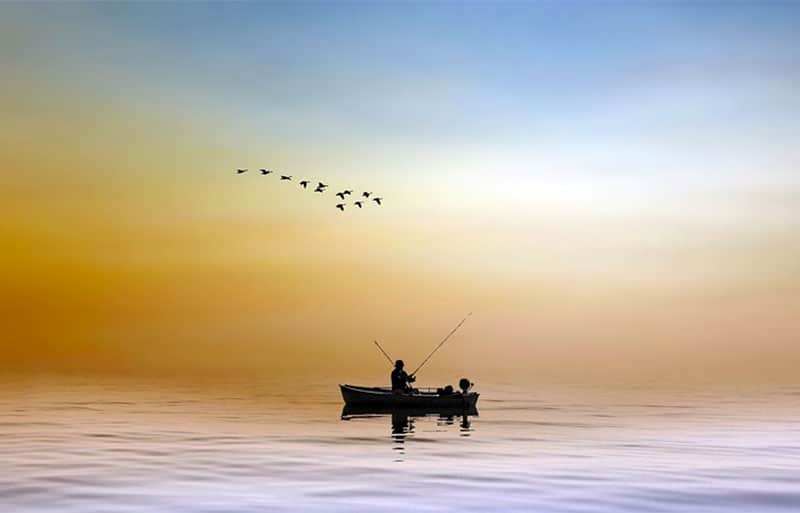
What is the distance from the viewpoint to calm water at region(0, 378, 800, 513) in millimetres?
25875

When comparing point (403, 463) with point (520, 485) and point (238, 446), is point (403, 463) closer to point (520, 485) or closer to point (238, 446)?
Answer: point (520, 485)

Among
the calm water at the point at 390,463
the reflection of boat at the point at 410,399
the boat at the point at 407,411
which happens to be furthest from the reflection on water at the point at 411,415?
the calm water at the point at 390,463

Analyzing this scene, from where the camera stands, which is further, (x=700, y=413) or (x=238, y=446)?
(x=700, y=413)

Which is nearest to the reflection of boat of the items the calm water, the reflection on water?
the reflection on water

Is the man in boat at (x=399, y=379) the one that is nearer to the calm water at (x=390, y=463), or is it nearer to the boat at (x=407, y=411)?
the boat at (x=407, y=411)

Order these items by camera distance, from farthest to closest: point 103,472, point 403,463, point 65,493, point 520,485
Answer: point 403,463, point 103,472, point 520,485, point 65,493

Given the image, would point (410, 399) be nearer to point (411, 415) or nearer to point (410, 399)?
point (410, 399)

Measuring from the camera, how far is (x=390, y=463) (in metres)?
34.7

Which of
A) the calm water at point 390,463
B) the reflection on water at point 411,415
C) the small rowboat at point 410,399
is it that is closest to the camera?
the calm water at point 390,463

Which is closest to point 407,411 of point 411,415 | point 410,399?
point 411,415

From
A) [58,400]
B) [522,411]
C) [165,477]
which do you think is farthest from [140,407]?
[165,477]

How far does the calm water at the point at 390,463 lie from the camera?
84.9ft

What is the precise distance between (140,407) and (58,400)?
16.2 m

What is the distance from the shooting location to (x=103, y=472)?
31.2 metres
